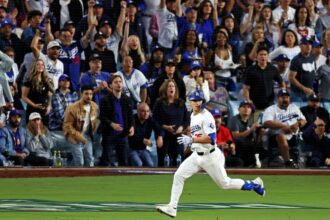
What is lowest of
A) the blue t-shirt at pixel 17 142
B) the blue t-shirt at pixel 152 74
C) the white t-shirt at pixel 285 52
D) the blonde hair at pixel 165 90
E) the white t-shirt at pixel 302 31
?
the blue t-shirt at pixel 17 142

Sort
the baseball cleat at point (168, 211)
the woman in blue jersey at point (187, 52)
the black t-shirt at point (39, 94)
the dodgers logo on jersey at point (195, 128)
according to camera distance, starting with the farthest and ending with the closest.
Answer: the woman in blue jersey at point (187, 52) < the black t-shirt at point (39, 94) < the dodgers logo on jersey at point (195, 128) < the baseball cleat at point (168, 211)

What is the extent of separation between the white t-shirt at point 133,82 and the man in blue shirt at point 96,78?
34 cm

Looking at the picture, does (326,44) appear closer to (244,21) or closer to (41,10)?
(244,21)

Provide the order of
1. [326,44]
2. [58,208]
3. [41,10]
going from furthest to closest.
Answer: [326,44] < [41,10] < [58,208]

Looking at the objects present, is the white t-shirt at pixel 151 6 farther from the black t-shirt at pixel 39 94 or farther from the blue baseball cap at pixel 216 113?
the black t-shirt at pixel 39 94

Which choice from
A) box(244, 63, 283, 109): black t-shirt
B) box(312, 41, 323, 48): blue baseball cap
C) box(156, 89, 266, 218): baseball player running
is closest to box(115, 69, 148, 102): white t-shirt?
box(244, 63, 283, 109): black t-shirt

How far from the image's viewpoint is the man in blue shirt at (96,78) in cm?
2013

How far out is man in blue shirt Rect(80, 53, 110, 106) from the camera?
2013 cm

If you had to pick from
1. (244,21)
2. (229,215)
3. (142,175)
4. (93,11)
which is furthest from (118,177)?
(229,215)

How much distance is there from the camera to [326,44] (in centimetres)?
2292

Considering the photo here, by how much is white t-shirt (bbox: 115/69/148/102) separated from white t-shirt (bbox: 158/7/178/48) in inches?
59.9

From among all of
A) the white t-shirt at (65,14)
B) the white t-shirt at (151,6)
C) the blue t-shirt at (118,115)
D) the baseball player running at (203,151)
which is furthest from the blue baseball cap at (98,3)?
the baseball player running at (203,151)

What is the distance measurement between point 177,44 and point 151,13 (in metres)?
0.87

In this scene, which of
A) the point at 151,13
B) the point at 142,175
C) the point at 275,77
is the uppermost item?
the point at 151,13
